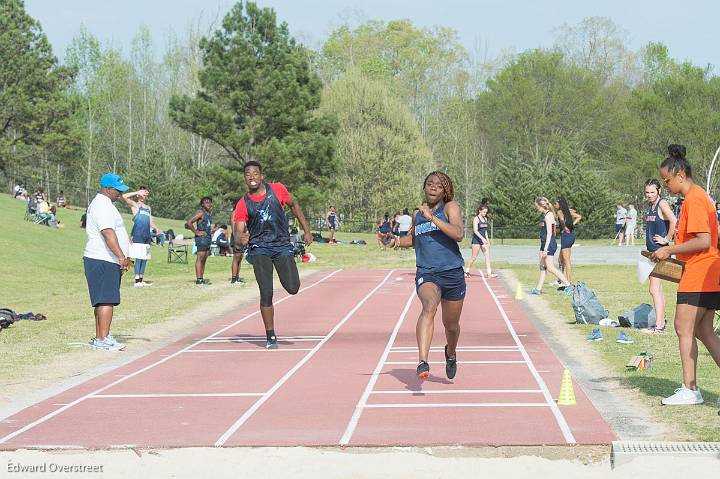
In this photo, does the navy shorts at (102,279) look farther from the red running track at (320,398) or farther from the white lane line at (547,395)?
the white lane line at (547,395)

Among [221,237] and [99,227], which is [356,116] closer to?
[221,237]

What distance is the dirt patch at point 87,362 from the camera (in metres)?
9.29

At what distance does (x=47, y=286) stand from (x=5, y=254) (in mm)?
7351

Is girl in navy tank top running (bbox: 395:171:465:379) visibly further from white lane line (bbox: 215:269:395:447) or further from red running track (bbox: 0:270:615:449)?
white lane line (bbox: 215:269:395:447)

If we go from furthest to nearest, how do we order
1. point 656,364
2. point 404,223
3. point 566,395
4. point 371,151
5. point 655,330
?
1. point 371,151
2. point 404,223
3. point 655,330
4. point 656,364
5. point 566,395

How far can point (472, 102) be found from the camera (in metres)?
79.1

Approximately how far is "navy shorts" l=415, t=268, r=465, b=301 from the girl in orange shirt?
1.82 metres

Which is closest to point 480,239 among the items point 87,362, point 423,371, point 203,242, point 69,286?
point 203,242

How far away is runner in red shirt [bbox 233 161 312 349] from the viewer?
473 inches

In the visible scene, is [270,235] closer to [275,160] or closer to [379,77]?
[275,160]

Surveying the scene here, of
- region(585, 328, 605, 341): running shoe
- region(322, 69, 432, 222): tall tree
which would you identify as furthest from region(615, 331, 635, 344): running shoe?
region(322, 69, 432, 222): tall tree

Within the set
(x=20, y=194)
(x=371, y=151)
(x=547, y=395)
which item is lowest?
(x=547, y=395)

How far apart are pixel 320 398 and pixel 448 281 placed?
1474 millimetres

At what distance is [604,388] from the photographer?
928 cm
